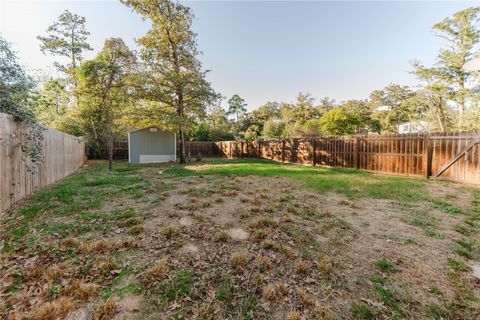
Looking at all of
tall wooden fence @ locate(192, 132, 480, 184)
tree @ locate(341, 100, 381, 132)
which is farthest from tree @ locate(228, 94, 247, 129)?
tall wooden fence @ locate(192, 132, 480, 184)

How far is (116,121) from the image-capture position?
11445 millimetres

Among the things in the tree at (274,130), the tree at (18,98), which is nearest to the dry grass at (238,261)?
the tree at (18,98)

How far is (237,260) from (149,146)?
12.8m

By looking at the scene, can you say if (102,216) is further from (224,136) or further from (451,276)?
(224,136)

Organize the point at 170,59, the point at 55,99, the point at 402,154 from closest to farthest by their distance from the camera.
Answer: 1. the point at 402,154
2. the point at 170,59
3. the point at 55,99

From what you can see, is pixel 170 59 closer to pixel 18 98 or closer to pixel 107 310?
pixel 18 98

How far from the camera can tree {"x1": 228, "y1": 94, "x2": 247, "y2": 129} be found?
38125 mm

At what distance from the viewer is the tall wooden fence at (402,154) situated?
19.2 ft

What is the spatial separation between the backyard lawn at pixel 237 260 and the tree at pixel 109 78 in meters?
8.24

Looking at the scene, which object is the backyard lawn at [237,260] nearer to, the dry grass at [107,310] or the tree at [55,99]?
the dry grass at [107,310]

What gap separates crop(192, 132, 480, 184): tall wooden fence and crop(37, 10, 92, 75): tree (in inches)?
681

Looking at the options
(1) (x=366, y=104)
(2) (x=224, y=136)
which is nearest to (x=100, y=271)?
(2) (x=224, y=136)

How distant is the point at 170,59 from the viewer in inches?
449

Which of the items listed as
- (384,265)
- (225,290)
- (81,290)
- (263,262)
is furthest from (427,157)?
(81,290)
